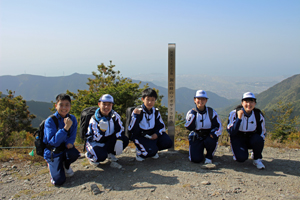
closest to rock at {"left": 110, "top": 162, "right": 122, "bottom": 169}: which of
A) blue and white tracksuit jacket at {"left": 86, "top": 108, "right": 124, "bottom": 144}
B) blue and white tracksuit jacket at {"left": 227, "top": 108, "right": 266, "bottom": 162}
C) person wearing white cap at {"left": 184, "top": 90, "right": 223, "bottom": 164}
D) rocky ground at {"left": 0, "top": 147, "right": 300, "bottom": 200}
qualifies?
rocky ground at {"left": 0, "top": 147, "right": 300, "bottom": 200}

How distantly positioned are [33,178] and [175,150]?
10.9 feet

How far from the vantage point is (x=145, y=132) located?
4781 mm

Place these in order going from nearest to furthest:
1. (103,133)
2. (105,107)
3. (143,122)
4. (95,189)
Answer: (95,189) → (105,107) → (103,133) → (143,122)

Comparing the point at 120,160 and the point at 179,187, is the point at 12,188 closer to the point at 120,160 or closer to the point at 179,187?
the point at 120,160

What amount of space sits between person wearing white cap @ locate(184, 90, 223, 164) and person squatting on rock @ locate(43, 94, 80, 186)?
2.47 m

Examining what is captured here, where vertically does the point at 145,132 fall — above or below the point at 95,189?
above

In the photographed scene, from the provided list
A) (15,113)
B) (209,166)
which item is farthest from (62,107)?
(15,113)

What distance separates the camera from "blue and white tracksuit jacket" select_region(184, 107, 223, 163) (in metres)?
4.62

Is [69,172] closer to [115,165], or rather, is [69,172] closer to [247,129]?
[115,165]

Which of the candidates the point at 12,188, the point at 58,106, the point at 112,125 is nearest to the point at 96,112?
the point at 112,125

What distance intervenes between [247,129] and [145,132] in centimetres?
221

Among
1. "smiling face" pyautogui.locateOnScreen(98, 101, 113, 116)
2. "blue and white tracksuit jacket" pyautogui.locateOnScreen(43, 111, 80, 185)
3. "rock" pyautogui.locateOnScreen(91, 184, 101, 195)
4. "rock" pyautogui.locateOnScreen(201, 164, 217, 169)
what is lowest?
"rock" pyautogui.locateOnScreen(91, 184, 101, 195)

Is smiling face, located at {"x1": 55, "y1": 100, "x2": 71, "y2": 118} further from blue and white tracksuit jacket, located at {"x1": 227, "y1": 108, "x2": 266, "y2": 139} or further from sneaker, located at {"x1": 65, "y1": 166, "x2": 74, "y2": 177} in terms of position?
blue and white tracksuit jacket, located at {"x1": 227, "y1": 108, "x2": 266, "y2": 139}

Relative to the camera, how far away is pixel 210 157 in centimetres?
466
